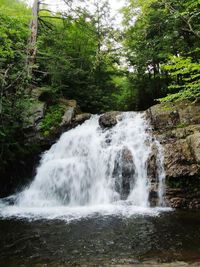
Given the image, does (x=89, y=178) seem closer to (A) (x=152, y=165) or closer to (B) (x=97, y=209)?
(B) (x=97, y=209)

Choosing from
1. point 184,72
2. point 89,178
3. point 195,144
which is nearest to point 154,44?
point 195,144

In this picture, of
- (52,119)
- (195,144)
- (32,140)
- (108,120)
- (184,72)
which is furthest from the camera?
(52,119)

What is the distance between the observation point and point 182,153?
29.3 ft

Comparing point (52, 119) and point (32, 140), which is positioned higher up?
point (52, 119)

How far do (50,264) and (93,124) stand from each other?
8680mm

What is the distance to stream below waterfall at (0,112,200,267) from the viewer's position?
4930 millimetres

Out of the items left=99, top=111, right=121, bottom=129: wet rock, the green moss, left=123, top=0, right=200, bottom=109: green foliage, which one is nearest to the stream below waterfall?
left=99, top=111, right=121, bottom=129: wet rock

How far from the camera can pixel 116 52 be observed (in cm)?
1653

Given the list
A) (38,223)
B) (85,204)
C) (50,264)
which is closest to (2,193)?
(85,204)

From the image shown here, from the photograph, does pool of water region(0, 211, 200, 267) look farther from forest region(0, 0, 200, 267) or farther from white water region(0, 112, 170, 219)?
white water region(0, 112, 170, 219)

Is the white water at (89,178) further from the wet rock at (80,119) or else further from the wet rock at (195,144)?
the wet rock at (80,119)

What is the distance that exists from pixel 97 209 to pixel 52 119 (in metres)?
5.64

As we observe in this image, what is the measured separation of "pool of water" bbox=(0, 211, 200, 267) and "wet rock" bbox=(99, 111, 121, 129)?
5.44 metres

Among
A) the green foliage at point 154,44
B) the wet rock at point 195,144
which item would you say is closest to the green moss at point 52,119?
the green foliage at point 154,44
